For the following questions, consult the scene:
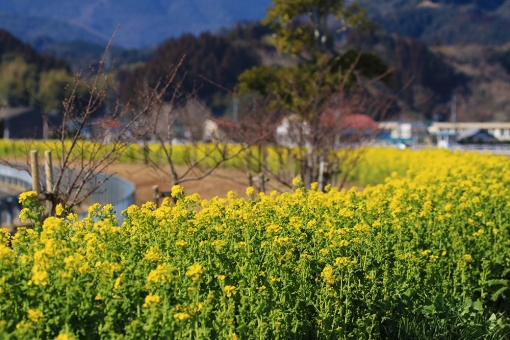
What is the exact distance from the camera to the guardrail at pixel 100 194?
12.5m

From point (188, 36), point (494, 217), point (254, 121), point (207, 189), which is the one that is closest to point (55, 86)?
point (188, 36)

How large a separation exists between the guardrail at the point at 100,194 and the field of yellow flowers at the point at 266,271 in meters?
3.36

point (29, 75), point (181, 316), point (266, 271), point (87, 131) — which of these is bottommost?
point (181, 316)

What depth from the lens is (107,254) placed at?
4270 millimetres

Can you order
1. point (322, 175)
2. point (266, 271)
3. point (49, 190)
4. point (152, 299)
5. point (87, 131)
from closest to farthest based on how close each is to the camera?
point (152, 299), point (266, 271), point (49, 190), point (87, 131), point (322, 175)

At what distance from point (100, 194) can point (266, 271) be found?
52.7ft

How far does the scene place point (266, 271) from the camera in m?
4.51

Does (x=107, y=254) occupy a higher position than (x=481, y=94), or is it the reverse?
(x=481, y=94)

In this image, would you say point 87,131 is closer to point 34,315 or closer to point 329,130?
point 34,315

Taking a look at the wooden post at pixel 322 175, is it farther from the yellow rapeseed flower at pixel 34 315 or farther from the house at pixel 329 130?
the yellow rapeseed flower at pixel 34 315

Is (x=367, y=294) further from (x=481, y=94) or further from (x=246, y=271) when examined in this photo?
(x=481, y=94)

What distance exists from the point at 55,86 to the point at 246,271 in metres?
70.8

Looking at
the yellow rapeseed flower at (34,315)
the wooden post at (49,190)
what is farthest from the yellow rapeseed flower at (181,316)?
the wooden post at (49,190)

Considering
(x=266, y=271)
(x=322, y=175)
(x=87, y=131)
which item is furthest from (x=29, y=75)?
(x=266, y=271)
